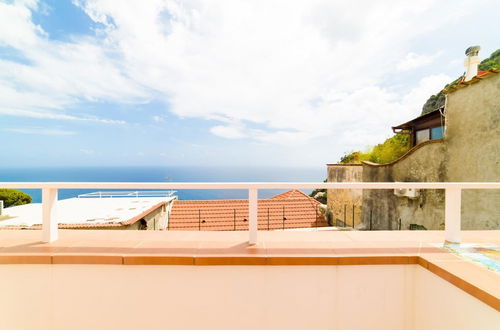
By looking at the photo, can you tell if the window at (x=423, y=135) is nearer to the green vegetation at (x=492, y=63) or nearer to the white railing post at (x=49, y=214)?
the green vegetation at (x=492, y=63)

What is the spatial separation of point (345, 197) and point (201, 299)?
1076 centimetres

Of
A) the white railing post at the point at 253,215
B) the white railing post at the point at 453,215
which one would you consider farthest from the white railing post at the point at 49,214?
the white railing post at the point at 453,215

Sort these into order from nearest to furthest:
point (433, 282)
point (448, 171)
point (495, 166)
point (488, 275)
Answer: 1. point (488, 275)
2. point (433, 282)
3. point (495, 166)
4. point (448, 171)

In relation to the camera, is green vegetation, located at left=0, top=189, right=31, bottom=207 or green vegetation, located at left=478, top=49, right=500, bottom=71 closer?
green vegetation, located at left=0, top=189, right=31, bottom=207

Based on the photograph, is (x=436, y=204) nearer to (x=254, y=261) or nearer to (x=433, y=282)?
(x=433, y=282)

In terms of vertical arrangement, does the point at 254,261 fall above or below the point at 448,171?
below

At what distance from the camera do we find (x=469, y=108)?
5230mm

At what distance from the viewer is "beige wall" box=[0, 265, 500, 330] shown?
1.74 metres

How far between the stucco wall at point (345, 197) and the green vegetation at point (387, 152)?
1.42m

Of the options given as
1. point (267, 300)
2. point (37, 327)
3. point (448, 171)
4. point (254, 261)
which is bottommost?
point (37, 327)

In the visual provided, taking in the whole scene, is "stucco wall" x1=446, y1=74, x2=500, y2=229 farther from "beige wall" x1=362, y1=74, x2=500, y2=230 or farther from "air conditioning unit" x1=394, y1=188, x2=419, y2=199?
"air conditioning unit" x1=394, y1=188, x2=419, y2=199

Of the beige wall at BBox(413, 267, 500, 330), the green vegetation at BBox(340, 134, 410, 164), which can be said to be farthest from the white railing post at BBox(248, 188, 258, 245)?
the green vegetation at BBox(340, 134, 410, 164)

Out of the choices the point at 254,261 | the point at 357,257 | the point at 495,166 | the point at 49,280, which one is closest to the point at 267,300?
the point at 254,261

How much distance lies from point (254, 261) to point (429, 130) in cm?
1329
